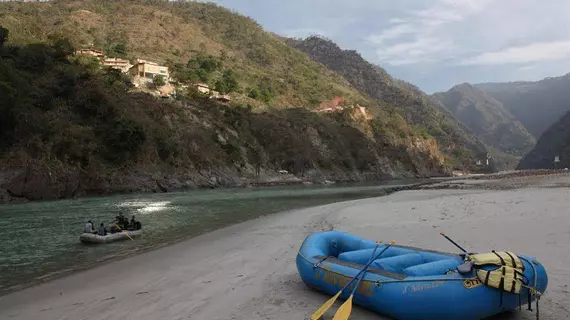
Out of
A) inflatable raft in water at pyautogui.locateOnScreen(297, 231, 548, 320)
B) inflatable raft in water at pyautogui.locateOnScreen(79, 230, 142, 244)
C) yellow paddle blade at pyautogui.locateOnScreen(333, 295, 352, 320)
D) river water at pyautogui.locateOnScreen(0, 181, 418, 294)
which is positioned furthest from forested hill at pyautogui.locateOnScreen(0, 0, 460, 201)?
yellow paddle blade at pyautogui.locateOnScreen(333, 295, 352, 320)

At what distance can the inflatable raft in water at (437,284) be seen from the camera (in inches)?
236

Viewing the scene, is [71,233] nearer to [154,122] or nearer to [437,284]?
[437,284]

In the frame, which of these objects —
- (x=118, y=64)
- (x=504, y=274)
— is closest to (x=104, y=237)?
(x=504, y=274)

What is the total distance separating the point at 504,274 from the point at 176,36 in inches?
5318

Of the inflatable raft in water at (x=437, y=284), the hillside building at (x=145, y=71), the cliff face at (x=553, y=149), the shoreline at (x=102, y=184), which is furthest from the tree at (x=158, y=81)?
the cliff face at (x=553, y=149)

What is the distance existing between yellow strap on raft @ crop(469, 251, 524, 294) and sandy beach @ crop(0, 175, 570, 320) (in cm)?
92

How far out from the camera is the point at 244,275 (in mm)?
9859

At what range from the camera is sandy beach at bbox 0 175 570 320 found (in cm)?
741

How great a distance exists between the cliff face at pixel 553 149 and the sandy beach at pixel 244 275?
152 meters

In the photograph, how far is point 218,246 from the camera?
46.4ft

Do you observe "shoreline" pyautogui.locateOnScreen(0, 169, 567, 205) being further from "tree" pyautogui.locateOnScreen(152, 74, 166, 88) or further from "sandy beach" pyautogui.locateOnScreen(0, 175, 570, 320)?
"tree" pyautogui.locateOnScreen(152, 74, 166, 88)

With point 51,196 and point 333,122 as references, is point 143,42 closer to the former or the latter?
point 333,122

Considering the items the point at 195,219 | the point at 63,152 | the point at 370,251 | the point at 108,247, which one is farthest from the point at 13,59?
the point at 370,251

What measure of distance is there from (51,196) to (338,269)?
128 feet
